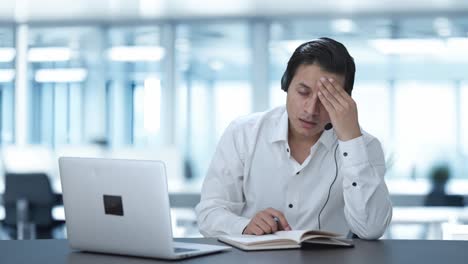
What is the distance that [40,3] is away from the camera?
9.20 meters

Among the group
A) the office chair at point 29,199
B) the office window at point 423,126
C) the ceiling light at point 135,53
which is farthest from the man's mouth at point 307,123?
the ceiling light at point 135,53

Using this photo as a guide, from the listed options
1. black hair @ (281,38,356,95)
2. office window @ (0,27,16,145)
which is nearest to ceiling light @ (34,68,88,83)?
office window @ (0,27,16,145)

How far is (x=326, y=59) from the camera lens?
254 centimetres

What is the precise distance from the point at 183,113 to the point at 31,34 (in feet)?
8.01

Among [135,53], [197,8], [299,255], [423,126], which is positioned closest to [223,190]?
[299,255]

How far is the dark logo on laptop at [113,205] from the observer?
1.99 m

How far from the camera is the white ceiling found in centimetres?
903

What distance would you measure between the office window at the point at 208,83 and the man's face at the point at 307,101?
762 cm

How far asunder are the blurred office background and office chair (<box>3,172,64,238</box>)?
76.4 inches

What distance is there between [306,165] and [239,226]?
0.37 meters

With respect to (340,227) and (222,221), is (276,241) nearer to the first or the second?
(222,221)

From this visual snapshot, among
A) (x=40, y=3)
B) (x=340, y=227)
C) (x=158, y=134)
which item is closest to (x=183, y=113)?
(x=158, y=134)

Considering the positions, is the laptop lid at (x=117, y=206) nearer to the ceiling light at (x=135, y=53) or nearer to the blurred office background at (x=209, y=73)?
the blurred office background at (x=209, y=73)

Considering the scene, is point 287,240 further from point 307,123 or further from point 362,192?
point 307,123
